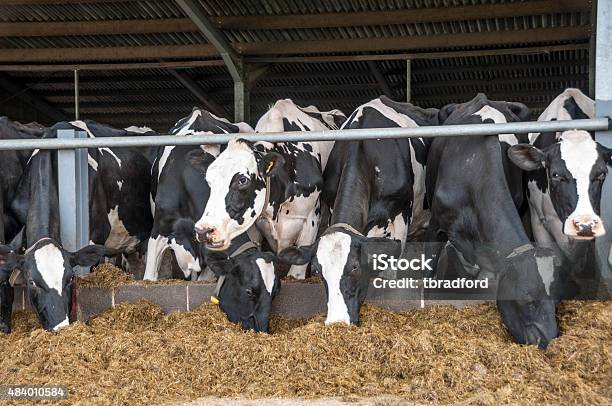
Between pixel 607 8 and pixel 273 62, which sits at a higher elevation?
pixel 273 62

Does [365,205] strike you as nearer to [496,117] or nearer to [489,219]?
[489,219]

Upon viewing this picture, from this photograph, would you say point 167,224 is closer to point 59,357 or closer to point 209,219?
point 209,219

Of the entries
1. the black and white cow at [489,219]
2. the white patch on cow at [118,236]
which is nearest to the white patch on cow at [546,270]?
the black and white cow at [489,219]

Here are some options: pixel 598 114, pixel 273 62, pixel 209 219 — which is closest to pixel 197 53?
pixel 273 62

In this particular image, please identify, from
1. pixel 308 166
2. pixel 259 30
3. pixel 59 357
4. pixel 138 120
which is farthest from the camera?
pixel 138 120

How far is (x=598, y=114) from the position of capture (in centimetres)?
558

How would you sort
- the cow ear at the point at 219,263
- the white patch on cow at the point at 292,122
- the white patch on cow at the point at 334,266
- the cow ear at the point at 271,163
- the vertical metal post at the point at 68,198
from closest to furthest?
the white patch on cow at the point at 334,266
the cow ear at the point at 219,263
the cow ear at the point at 271,163
the vertical metal post at the point at 68,198
the white patch on cow at the point at 292,122

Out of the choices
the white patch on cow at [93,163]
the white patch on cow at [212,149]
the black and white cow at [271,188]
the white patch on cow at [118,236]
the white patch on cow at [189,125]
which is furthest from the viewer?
the white patch on cow at [118,236]

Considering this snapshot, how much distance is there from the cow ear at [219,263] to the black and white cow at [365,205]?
1.81ft

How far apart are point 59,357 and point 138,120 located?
1323 centimetres

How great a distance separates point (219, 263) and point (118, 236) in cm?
291

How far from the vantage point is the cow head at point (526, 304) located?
198 inches

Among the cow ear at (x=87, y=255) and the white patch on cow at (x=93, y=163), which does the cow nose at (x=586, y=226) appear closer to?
the cow ear at (x=87, y=255)

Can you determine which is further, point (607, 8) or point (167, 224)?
point (167, 224)
